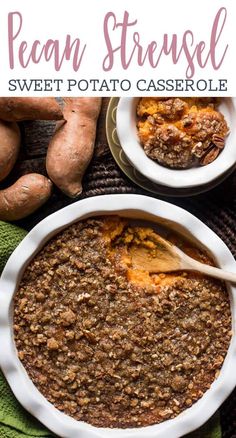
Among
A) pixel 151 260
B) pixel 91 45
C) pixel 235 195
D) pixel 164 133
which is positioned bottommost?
pixel 151 260

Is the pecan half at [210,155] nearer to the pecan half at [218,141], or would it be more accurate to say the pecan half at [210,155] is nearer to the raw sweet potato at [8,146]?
the pecan half at [218,141]

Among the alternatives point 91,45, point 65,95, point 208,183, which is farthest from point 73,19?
point 208,183

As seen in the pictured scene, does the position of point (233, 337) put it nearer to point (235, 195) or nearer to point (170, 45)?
point (235, 195)

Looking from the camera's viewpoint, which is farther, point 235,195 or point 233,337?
point 235,195

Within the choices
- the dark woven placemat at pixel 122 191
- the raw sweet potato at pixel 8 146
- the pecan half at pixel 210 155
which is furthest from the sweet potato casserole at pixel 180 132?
the raw sweet potato at pixel 8 146

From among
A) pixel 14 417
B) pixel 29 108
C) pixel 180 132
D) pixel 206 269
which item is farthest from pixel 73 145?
pixel 14 417

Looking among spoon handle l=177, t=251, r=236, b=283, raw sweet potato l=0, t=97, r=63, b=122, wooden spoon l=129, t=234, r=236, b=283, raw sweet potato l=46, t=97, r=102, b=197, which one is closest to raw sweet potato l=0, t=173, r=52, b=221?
raw sweet potato l=46, t=97, r=102, b=197
